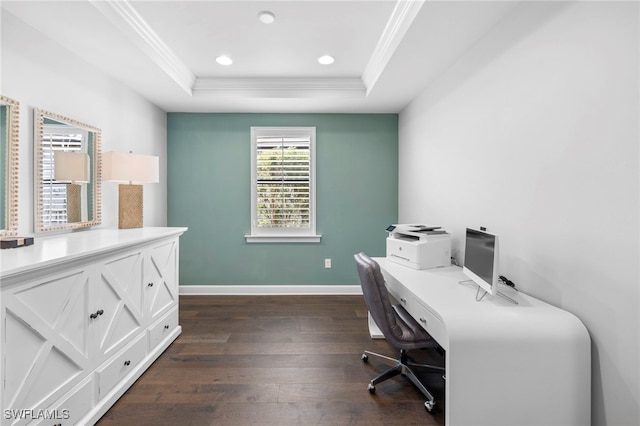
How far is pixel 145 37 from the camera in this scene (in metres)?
2.19

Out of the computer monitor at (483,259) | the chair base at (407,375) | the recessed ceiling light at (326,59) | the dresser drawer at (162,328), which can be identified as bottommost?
the chair base at (407,375)

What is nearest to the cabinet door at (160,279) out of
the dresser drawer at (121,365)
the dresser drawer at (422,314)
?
the dresser drawer at (121,365)

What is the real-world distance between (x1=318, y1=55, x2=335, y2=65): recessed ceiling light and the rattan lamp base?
6.54ft

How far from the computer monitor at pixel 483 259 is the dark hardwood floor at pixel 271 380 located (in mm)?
843

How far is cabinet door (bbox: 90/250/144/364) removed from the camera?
1660 mm

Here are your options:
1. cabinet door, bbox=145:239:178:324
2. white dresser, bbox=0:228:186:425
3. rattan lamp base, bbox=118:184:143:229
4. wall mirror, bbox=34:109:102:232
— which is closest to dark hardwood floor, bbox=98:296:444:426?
white dresser, bbox=0:228:186:425

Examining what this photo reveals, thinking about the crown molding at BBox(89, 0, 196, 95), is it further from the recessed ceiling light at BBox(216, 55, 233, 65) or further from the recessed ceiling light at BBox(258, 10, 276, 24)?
the recessed ceiling light at BBox(258, 10, 276, 24)

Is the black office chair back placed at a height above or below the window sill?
below

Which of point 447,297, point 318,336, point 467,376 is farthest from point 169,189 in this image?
point 467,376

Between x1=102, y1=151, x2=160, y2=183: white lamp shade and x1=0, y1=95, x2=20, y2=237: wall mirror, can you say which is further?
x1=102, y1=151, x2=160, y2=183: white lamp shade

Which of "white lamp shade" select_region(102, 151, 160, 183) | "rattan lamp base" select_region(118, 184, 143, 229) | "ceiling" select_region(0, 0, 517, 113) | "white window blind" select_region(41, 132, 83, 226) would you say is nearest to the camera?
"ceiling" select_region(0, 0, 517, 113)

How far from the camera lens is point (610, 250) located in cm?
121

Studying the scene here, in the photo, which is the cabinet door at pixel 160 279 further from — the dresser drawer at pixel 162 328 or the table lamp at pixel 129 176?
the table lamp at pixel 129 176

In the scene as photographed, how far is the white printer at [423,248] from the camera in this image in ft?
7.18
